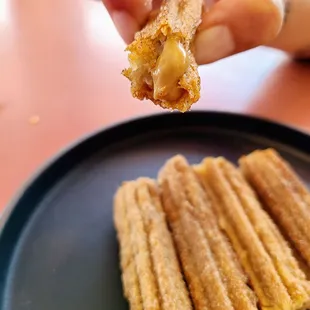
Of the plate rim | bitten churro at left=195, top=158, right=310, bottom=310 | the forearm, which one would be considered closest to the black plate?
the plate rim

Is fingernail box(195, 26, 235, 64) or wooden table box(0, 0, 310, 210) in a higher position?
wooden table box(0, 0, 310, 210)

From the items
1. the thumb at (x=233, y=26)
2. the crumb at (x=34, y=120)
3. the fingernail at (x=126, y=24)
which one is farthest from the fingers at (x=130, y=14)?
the crumb at (x=34, y=120)

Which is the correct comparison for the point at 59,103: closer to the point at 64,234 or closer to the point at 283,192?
the point at 64,234

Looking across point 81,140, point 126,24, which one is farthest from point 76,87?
point 126,24

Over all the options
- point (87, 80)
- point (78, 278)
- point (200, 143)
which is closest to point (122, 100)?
point (87, 80)

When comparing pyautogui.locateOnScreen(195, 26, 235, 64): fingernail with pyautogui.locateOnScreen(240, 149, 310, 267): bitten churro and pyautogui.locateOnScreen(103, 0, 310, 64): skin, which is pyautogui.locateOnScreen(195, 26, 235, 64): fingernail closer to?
pyautogui.locateOnScreen(103, 0, 310, 64): skin

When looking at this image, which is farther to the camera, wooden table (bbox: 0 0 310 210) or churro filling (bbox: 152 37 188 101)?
wooden table (bbox: 0 0 310 210)
